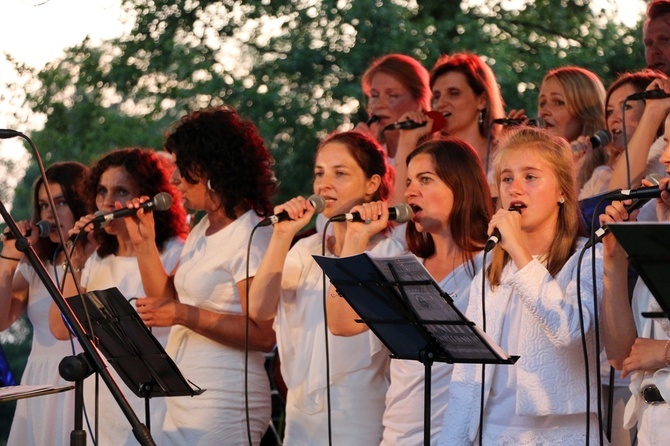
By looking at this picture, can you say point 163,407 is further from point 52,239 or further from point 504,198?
point 504,198

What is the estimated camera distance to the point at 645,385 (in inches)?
161

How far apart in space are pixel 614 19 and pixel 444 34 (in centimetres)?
169

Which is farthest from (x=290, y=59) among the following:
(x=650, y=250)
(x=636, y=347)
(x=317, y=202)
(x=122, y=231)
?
(x=650, y=250)

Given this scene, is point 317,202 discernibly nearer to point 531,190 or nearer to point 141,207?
point 141,207

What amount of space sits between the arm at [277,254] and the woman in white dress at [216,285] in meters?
0.10

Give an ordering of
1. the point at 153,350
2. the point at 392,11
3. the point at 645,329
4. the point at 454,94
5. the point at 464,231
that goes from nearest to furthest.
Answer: the point at 645,329 → the point at 153,350 → the point at 464,231 → the point at 454,94 → the point at 392,11

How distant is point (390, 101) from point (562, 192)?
8.27ft

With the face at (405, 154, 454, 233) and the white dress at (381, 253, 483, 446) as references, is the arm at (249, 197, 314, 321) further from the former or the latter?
the white dress at (381, 253, 483, 446)

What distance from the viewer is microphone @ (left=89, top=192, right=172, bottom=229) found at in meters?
5.70

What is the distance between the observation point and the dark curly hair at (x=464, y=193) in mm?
5000

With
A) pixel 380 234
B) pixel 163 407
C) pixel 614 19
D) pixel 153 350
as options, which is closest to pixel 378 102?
pixel 380 234

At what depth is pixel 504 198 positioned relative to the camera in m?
4.50

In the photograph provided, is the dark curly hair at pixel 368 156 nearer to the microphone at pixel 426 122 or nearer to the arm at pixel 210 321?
the microphone at pixel 426 122

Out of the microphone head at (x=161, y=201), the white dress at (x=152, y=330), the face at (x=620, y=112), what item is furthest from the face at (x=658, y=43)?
the white dress at (x=152, y=330)
